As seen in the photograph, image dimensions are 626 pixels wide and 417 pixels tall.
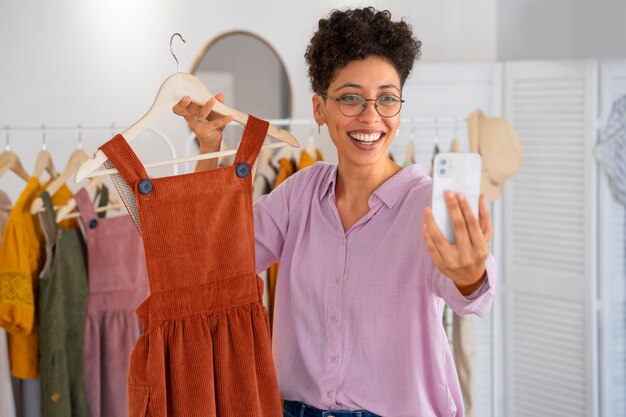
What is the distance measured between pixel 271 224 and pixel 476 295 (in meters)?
0.52

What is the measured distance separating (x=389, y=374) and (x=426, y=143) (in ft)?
6.48

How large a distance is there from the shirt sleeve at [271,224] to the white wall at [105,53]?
5.51 feet

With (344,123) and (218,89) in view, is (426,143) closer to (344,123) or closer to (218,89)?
(218,89)

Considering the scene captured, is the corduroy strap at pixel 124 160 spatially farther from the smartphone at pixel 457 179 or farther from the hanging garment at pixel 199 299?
the smartphone at pixel 457 179

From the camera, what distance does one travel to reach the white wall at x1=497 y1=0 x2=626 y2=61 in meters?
3.32

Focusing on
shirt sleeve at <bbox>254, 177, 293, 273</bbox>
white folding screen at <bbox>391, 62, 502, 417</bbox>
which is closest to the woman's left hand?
shirt sleeve at <bbox>254, 177, 293, 273</bbox>

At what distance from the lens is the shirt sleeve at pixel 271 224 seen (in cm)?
167

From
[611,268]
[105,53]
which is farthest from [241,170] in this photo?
[611,268]

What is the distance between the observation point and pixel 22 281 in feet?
7.82

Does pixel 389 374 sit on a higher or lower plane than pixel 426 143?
lower

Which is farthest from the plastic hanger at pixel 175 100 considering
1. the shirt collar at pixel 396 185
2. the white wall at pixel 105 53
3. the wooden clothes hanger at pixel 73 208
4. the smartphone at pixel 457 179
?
the white wall at pixel 105 53

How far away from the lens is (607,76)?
10.5ft

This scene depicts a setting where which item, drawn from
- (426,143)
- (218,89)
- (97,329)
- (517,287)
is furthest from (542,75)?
(97,329)

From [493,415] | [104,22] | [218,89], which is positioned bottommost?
[493,415]
